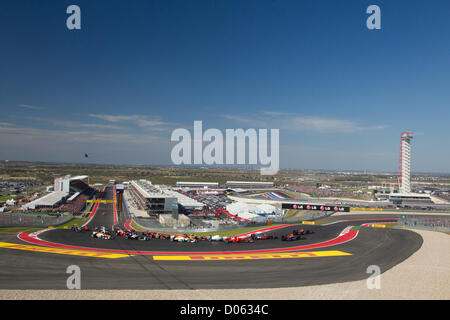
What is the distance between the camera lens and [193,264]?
17609 millimetres

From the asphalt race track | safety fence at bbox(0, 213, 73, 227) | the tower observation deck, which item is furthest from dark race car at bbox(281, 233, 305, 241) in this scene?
the tower observation deck

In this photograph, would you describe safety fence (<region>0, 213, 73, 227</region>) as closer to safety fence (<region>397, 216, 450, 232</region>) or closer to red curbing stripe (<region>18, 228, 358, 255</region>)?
red curbing stripe (<region>18, 228, 358, 255</region>)

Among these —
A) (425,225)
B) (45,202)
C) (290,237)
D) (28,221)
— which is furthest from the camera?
(45,202)

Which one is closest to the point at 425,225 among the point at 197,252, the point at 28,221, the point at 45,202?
the point at 197,252

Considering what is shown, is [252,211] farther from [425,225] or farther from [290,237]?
[290,237]

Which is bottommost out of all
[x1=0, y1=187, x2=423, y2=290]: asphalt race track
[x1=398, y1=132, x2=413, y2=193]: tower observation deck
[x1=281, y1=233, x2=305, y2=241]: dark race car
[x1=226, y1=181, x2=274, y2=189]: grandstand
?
[x1=226, y1=181, x2=274, y2=189]: grandstand

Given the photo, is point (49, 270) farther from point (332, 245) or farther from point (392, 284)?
point (332, 245)

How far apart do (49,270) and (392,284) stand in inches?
723

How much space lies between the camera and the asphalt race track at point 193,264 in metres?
14.2

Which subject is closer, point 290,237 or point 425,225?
point 290,237

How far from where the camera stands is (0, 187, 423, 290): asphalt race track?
46.4ft

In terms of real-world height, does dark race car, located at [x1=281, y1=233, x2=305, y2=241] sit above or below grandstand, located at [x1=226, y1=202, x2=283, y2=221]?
above
